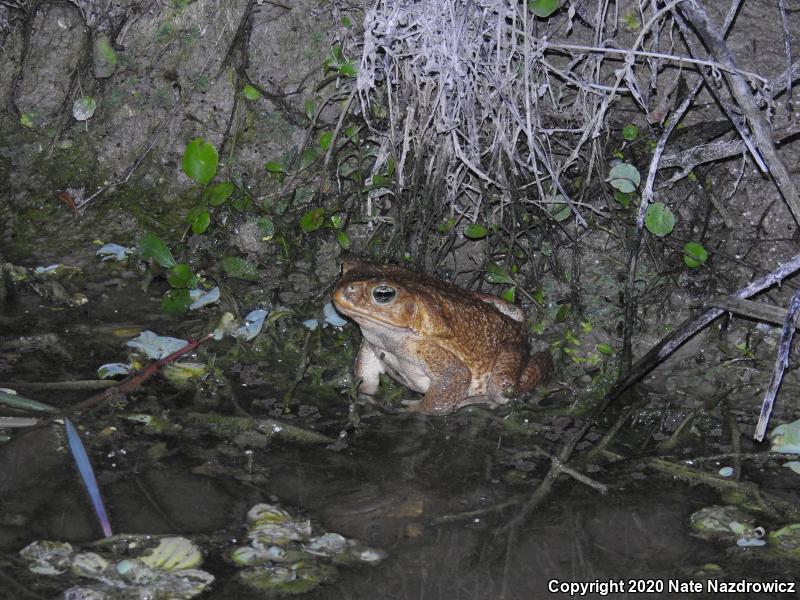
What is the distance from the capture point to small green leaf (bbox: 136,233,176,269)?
5.02 m

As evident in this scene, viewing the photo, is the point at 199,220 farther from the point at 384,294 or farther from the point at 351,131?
the point at 384,294

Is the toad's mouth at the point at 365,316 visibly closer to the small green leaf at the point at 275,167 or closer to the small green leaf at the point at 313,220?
the small green leaf at the point at 313,220

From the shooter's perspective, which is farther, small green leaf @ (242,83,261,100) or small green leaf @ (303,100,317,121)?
small green leaf @ (242,83,261,100)

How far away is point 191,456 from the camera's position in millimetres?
3914

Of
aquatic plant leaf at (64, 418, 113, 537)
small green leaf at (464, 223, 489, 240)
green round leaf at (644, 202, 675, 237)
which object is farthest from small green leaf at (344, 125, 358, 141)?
aquatic plant leaf at (64, 418, 113, 537)

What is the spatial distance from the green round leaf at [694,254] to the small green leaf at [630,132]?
0.69 m

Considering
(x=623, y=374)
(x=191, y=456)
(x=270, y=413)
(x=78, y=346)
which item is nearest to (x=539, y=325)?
(x=623, y=374)

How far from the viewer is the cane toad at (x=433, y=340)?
13.9 feet

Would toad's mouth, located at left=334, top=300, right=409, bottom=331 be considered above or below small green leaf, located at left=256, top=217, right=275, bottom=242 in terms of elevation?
below

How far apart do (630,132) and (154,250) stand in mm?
2822

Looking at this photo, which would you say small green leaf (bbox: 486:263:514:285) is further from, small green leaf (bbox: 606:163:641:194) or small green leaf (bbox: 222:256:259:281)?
small green leaf (bbox: 222:256:259:281)

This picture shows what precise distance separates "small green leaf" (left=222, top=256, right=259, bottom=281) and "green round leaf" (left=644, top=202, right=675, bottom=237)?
2300 millimetres

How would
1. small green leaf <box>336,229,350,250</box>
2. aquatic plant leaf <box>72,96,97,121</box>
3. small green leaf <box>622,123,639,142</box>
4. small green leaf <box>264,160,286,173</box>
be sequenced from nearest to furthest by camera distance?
1. small green leaf <box>622,123,639,142</box>
2. small green leaf <box>336,229,350,250</box>
3. small green leaf <box>264,160,286,173</box>
4. aquatic plant leaf <box>72,96,97,121</box>

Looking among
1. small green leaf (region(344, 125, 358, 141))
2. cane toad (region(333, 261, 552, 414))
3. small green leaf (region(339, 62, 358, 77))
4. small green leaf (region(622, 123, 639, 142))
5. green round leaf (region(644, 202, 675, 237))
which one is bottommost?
cane toad (region(333, 261, 552, 414))
